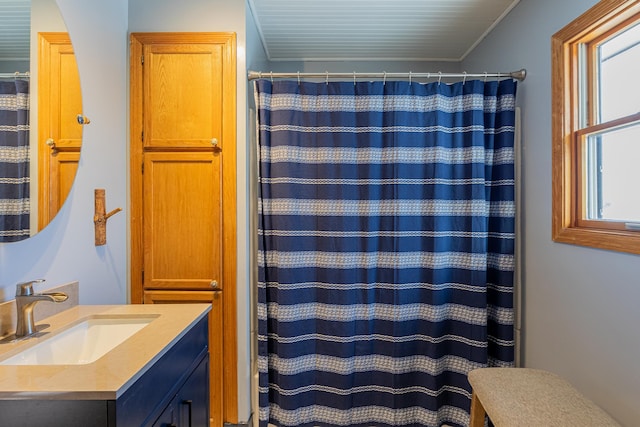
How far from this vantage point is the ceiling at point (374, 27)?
1972 mm

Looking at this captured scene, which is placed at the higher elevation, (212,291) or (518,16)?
(518,16)

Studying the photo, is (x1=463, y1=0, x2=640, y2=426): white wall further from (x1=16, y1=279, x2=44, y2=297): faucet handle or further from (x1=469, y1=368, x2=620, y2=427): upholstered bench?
(x1=16, y1=279, x2=44, y2=297): faucet handle

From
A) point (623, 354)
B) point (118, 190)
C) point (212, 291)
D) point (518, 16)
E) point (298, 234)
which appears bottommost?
point (623, 354)

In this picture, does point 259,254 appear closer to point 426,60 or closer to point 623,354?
point 623,354

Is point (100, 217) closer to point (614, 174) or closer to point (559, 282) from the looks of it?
point (559, 282)

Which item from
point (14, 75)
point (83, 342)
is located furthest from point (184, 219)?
point (14, 75)

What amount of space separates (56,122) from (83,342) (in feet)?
2.83

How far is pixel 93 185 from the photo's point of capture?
1.55 meters

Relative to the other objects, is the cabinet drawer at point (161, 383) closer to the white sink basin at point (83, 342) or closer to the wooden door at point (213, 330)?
the white sink basin at point (83, 342)

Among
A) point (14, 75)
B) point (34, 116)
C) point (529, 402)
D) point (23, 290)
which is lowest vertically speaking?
point (529, 402)

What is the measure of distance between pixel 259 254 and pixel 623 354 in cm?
168

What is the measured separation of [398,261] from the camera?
1.83 m

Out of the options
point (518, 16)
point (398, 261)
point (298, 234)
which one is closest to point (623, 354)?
point (398, 261)

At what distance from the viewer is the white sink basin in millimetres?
998
